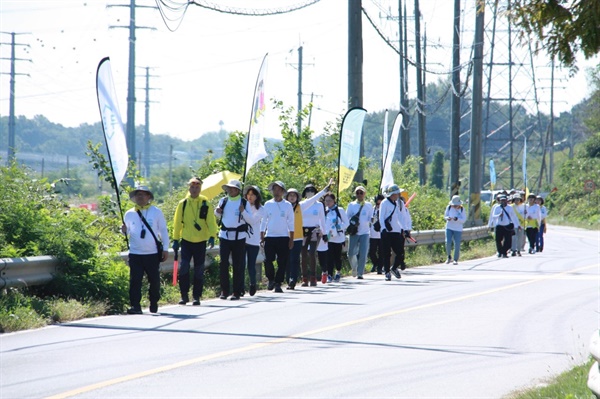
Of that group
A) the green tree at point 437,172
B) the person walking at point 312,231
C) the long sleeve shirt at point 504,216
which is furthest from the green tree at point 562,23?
the green tree at point 437,172

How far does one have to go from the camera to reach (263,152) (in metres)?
18.1

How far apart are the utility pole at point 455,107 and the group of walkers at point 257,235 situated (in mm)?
13200

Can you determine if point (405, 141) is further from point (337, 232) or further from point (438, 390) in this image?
point (438, 390)

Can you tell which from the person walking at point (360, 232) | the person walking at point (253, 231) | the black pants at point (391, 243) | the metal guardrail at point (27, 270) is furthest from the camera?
the person walking at point (360, 232)

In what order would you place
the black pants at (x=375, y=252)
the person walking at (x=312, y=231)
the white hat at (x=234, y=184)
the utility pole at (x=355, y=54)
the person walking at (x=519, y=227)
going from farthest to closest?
the person walking at (x=519, y=227), the utility pole at (x=355, y=54), the black pants at (x=375, y=252), the person walking at (x=312, y=231), the white hat at (x=234, y=184)

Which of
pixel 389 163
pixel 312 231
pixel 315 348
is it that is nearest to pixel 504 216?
pixel 389 163

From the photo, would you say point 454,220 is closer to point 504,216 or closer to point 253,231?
point 504,216

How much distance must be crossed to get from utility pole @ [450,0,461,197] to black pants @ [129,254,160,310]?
877 inches

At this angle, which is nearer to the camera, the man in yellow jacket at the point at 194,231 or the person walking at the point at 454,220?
the man in yellow jacket at the point at 194,231

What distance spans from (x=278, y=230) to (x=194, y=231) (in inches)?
109

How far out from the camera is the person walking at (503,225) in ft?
97.3

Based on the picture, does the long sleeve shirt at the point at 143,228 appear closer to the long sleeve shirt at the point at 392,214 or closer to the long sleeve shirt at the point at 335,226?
the long sleeve shirt at the point at 335,226

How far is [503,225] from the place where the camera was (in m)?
29.6

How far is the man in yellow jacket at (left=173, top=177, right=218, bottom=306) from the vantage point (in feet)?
49.2
